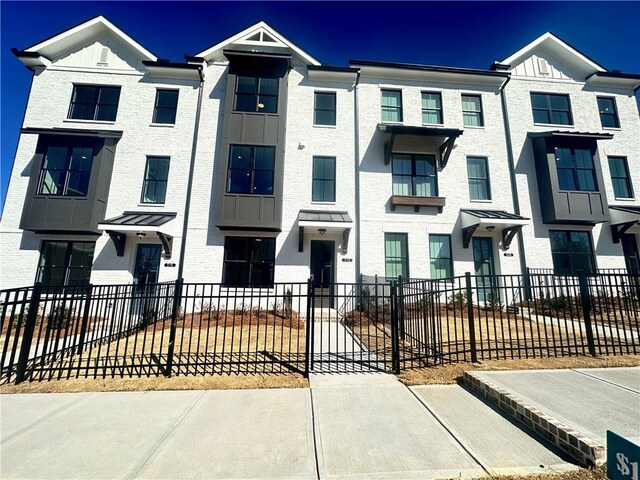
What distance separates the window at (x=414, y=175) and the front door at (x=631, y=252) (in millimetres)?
9500

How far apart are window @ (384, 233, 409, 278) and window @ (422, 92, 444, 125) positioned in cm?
647

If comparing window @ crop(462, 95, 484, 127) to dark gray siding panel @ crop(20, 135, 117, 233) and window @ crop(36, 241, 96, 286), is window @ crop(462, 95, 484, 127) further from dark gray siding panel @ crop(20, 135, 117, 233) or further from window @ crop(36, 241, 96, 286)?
window @ crop(36, 241, 96, 286)

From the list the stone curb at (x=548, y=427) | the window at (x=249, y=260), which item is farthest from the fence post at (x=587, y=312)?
the window at (x=249, y=260)

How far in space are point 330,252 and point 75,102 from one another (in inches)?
569

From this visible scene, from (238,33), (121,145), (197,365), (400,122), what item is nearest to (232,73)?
(238,33)

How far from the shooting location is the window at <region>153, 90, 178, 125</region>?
13883 millimetres

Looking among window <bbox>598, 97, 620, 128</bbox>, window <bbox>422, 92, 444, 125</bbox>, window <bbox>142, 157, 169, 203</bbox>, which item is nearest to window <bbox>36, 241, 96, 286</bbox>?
window <bbox>142, 157, 169, 203</bbox>

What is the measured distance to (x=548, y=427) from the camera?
3164mm

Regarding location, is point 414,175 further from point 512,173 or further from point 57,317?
point 57,317

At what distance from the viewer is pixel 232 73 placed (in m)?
13.9

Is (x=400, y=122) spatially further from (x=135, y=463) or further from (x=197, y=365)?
(x=135, y=463)

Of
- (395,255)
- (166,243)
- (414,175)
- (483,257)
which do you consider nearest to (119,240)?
(166,243)

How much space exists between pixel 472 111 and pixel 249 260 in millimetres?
13971

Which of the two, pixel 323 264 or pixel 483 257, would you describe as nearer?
pixel 323 264
